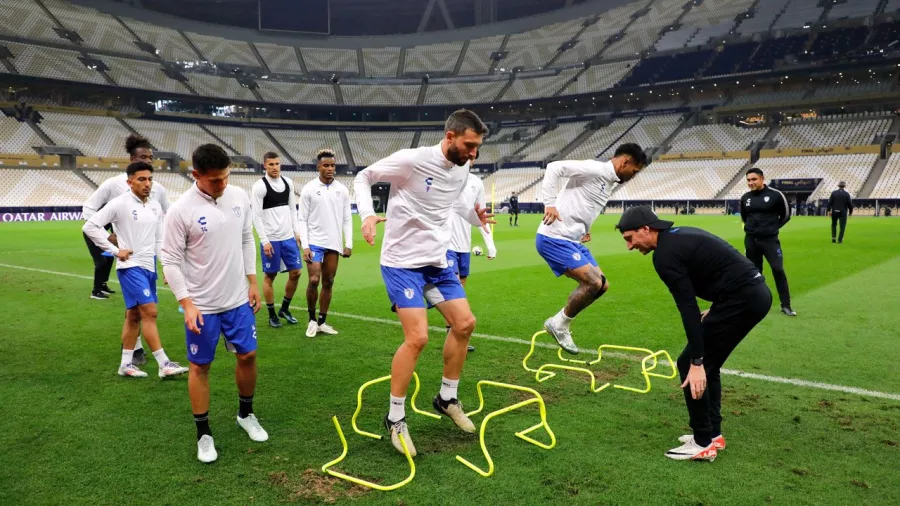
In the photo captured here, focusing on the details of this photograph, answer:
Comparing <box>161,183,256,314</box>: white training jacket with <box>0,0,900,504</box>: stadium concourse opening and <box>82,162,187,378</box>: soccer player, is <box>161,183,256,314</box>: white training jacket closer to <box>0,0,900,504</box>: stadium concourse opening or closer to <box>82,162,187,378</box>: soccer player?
<box>0,0,900,504</box>: stadium concourse opening

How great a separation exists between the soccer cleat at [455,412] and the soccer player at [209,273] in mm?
1352

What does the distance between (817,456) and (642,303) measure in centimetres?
604

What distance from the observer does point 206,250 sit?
426cm

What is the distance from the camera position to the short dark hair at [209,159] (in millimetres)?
4055

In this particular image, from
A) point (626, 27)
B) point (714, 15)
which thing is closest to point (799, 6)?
point (714, 15)

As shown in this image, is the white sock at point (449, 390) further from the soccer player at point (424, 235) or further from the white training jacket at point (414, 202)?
the white training jacket at point (414, 202)

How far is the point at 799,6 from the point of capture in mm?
56094

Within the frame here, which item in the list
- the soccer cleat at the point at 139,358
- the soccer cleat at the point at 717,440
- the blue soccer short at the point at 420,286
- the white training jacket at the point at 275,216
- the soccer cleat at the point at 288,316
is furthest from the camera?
the soccer cleat at the point at 288,316

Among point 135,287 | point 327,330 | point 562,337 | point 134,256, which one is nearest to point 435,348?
point 562,337

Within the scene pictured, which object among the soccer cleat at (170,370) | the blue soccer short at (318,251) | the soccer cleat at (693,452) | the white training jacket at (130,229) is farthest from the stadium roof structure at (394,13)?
the soccer cleat at (693,452)

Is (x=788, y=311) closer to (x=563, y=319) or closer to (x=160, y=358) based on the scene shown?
(x=563, y=319)

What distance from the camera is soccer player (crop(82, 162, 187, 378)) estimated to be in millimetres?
6078

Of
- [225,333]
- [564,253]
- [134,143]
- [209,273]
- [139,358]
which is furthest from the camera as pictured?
[564,253]

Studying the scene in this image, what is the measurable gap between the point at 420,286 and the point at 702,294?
2.02 metres
